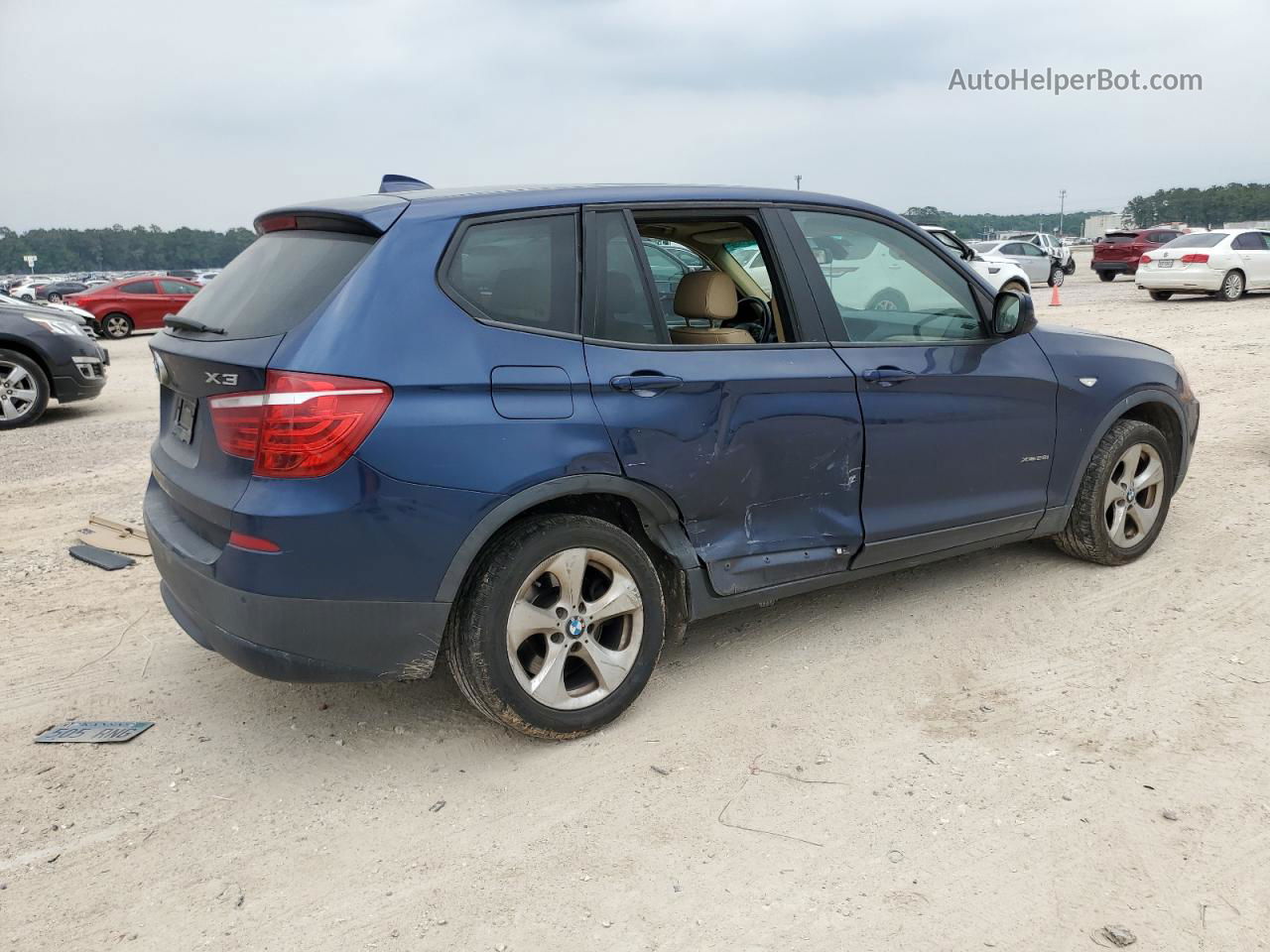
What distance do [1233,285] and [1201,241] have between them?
1.08m

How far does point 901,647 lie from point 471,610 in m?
1.83

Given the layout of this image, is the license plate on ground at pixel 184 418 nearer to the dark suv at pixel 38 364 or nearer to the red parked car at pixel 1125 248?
the dark suv at pixel 38 364

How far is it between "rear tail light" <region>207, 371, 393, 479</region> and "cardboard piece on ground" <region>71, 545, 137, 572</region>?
291 centimetres

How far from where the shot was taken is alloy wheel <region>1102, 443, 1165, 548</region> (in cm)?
470

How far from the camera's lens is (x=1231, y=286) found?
19859 mm

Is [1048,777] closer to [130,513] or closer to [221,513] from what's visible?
[221,513]

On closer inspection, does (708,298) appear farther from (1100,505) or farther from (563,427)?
(1100,505)

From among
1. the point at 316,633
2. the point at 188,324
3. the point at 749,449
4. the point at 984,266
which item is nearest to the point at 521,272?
the point at 749,449

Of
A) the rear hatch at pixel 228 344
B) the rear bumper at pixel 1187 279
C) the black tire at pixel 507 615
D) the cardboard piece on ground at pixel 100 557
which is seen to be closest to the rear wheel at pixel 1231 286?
the rear bumper at pixel 1187 279

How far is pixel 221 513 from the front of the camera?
2951 millimetres

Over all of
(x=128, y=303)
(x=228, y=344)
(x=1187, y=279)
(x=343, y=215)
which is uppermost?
(x=128, y=303)

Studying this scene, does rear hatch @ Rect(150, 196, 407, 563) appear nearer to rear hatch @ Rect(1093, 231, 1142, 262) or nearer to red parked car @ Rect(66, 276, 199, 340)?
red parked car @ Rect(66, 276, 199, 340)

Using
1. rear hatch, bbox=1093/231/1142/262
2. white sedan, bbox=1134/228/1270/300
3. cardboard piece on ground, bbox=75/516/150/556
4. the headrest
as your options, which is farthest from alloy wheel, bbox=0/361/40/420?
rear hatch, bbox=1093/231/1142/262

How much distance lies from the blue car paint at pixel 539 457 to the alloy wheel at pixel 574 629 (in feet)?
0.73
